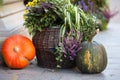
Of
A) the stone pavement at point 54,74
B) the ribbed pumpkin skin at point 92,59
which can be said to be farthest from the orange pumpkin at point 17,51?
the ribbed pumpkin skin at point 92,59

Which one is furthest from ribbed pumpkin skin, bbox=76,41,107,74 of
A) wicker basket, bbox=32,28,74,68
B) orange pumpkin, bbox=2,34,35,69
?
orange pumpkin, bbox=2,34,35,69

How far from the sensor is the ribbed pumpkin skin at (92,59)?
5.79 metres

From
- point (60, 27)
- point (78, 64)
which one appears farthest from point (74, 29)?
point (78, 64)

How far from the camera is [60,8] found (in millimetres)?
6297

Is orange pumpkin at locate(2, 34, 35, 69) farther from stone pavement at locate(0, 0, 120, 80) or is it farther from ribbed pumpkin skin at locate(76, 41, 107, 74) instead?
ribbed pumpkin skin at locate(76, 41, 107, 74)

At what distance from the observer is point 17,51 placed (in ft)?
20.0

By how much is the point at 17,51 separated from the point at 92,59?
4.06ft

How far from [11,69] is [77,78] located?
4.01ft

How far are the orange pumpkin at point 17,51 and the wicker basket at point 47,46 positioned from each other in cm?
15

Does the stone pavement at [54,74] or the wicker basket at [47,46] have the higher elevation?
the wicker basket at [47,46]

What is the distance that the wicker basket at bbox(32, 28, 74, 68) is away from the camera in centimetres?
618

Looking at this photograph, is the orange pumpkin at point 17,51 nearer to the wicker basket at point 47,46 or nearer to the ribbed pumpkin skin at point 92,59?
the wicker basket at point 47,46

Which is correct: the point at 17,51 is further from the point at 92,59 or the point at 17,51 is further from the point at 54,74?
the point at 92,59

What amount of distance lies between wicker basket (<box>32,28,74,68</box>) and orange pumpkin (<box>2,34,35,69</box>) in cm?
15
